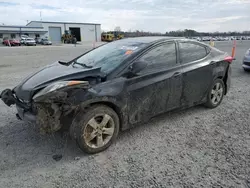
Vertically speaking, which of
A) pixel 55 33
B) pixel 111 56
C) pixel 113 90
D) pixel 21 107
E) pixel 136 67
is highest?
pixel 55 33

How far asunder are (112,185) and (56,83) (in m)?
1.48

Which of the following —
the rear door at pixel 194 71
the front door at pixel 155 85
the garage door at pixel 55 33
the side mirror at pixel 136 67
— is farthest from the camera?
the garage door at pixel 55 33

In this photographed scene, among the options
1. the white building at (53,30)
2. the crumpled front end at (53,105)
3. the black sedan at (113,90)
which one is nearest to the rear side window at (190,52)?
the black sedan at (113,90)

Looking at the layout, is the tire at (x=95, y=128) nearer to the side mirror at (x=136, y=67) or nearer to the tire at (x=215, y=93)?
the side mirror at (x=136, y=67)

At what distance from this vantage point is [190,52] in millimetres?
3980

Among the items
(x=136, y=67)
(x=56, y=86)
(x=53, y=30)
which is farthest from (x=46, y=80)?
(x=53, y=30)

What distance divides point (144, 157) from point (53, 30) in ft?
213

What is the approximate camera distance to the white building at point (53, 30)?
175 ft

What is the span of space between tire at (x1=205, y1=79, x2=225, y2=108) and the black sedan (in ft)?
0.93

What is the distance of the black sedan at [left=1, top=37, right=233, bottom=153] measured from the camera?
8.79 feet

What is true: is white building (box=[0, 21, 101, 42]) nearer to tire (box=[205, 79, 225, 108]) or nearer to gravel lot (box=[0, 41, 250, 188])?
gravel lot (box=[0, 41, 250, 188])

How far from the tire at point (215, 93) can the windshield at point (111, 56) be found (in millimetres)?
1916

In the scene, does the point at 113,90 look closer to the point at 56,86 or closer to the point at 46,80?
the point at 56,86

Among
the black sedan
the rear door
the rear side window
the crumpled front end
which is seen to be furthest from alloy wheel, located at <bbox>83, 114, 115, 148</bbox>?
the rear side window
